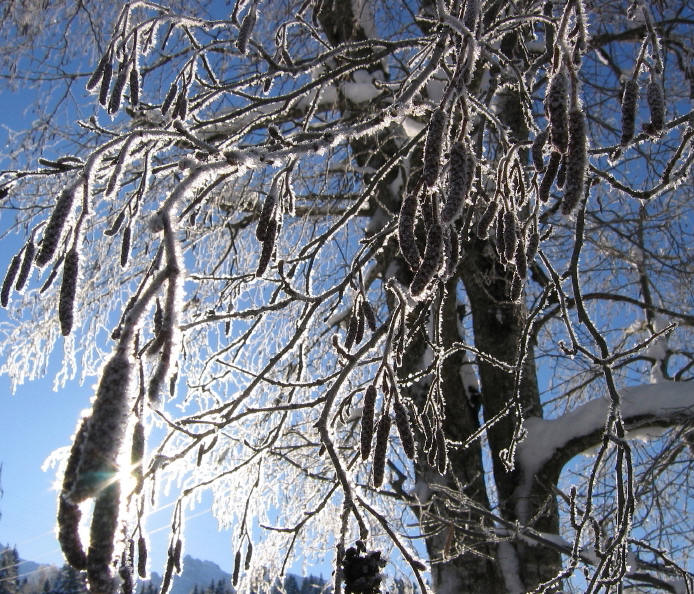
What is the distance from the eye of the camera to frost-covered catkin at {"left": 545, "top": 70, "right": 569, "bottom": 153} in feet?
2.51

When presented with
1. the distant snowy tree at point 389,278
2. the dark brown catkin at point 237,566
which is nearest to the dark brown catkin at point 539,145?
the distant snowy tree at point 389,278

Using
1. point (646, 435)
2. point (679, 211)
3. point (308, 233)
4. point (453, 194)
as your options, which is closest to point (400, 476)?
point (646, 435)

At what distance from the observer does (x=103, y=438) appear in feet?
1.42

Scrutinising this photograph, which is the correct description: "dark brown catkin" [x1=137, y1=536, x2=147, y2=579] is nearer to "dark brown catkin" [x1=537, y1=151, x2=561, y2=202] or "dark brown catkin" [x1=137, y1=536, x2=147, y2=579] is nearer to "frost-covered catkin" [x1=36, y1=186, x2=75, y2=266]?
"frost-covered catkin" [x1=36, y1=186, x2=75, y2=266]

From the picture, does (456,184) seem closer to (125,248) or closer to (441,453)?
(125,248)

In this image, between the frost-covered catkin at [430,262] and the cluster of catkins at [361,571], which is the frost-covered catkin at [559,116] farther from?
the cluster of catkins at [361,571]

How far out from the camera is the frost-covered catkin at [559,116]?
77 cm

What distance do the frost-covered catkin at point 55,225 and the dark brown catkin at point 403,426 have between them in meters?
0.57

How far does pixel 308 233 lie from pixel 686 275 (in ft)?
9.84

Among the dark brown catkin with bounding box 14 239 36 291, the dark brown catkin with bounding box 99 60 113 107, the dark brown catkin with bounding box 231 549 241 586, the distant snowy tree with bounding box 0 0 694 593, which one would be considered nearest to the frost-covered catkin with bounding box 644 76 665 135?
the distant snowy tree with bounding box 0 0 694 593

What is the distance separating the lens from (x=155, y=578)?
95.3 metres

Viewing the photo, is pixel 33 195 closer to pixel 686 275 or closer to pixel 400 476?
pixel 400 476

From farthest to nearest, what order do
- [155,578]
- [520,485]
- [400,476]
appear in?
Answer: [155,578] → [520,485] → [400,476]

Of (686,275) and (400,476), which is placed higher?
(686,275)
